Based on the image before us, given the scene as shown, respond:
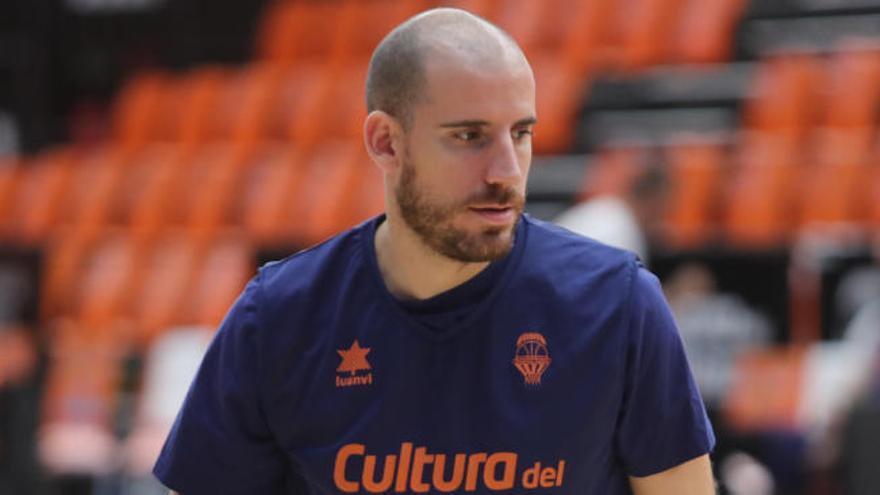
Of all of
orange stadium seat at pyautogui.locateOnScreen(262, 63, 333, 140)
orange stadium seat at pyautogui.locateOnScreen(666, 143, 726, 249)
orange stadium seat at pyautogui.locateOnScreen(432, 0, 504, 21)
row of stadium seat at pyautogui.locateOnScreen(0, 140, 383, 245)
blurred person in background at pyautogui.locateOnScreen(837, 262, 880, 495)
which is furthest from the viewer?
orange stadium seat at pyautogui.locateOnScreen(262, 63, 333, 140)

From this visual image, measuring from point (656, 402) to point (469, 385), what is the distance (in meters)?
0.26

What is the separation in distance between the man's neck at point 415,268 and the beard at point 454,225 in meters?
0.05

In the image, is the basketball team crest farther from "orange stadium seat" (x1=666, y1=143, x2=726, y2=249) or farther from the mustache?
"orange stadium seat" (x1=666, y1=143, x2=726, y2=249)

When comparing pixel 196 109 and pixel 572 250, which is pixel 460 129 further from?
pixel 196 109

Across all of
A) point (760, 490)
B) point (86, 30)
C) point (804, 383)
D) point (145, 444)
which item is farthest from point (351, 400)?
point (86, 30)

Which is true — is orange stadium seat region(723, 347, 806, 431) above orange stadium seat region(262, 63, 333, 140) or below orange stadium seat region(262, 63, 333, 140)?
below

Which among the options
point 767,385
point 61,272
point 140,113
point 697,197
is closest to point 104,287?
point 61,272

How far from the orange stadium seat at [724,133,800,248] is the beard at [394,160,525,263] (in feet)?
18.9

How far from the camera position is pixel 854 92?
8.66 m

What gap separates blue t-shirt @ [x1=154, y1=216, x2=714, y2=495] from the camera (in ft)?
7.75

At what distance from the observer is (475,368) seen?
2.40 metres

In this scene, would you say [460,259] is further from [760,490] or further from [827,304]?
[827,304]

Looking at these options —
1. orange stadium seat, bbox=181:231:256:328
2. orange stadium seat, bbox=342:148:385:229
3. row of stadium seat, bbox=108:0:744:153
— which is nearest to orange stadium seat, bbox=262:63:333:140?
row of stadium seat, bbox=108:0:744:153

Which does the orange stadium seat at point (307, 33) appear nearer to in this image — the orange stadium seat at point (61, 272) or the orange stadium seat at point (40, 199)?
the orange stadium seat at point (40, 199)
